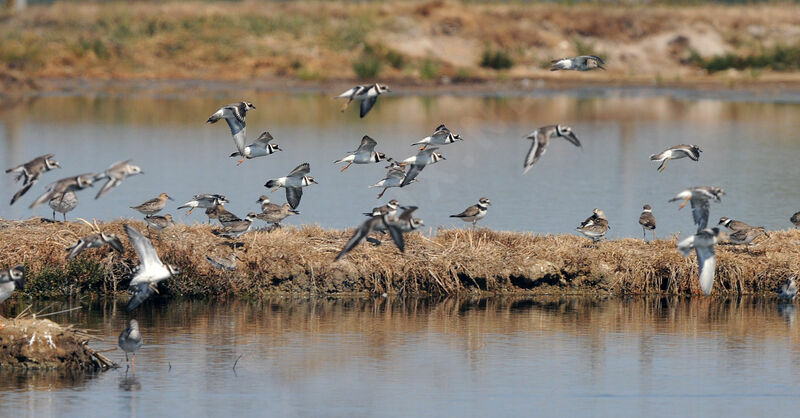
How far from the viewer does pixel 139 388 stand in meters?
19.5

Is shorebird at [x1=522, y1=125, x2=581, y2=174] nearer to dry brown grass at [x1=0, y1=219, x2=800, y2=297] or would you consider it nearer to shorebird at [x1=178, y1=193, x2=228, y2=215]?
dry brown grass at [x1=0, y1=219, x2=800, y2=297]

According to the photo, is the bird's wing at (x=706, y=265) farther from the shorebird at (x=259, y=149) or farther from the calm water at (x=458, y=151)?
the calm water at (x=458, y=151)

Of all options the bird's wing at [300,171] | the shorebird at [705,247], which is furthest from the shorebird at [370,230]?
the bird's wing at [300,171]

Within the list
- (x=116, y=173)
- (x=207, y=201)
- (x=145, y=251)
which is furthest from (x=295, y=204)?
(x=116, y=173)

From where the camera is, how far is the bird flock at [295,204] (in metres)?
20.2

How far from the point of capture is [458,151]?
5475 centimetres

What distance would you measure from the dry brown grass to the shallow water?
1.25ft

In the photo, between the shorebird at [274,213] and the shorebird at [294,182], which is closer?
the shorebird at [294,182]

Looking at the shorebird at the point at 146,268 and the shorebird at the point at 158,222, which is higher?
the shorebird at the point at 158,222

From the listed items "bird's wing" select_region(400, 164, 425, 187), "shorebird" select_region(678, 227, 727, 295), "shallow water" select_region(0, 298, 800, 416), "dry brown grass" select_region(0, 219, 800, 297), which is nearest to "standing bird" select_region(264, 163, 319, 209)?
"dry brown grass" select_region(0, 219, 800, 297)

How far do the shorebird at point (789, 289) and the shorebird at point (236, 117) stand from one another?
1034cm

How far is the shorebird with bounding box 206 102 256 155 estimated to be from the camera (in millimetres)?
23562

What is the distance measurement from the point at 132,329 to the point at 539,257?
8626 mm

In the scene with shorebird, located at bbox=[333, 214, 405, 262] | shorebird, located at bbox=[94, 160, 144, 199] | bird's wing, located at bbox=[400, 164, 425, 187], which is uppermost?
bird's wing, located at bbox=[400, 164, 425, 187]
